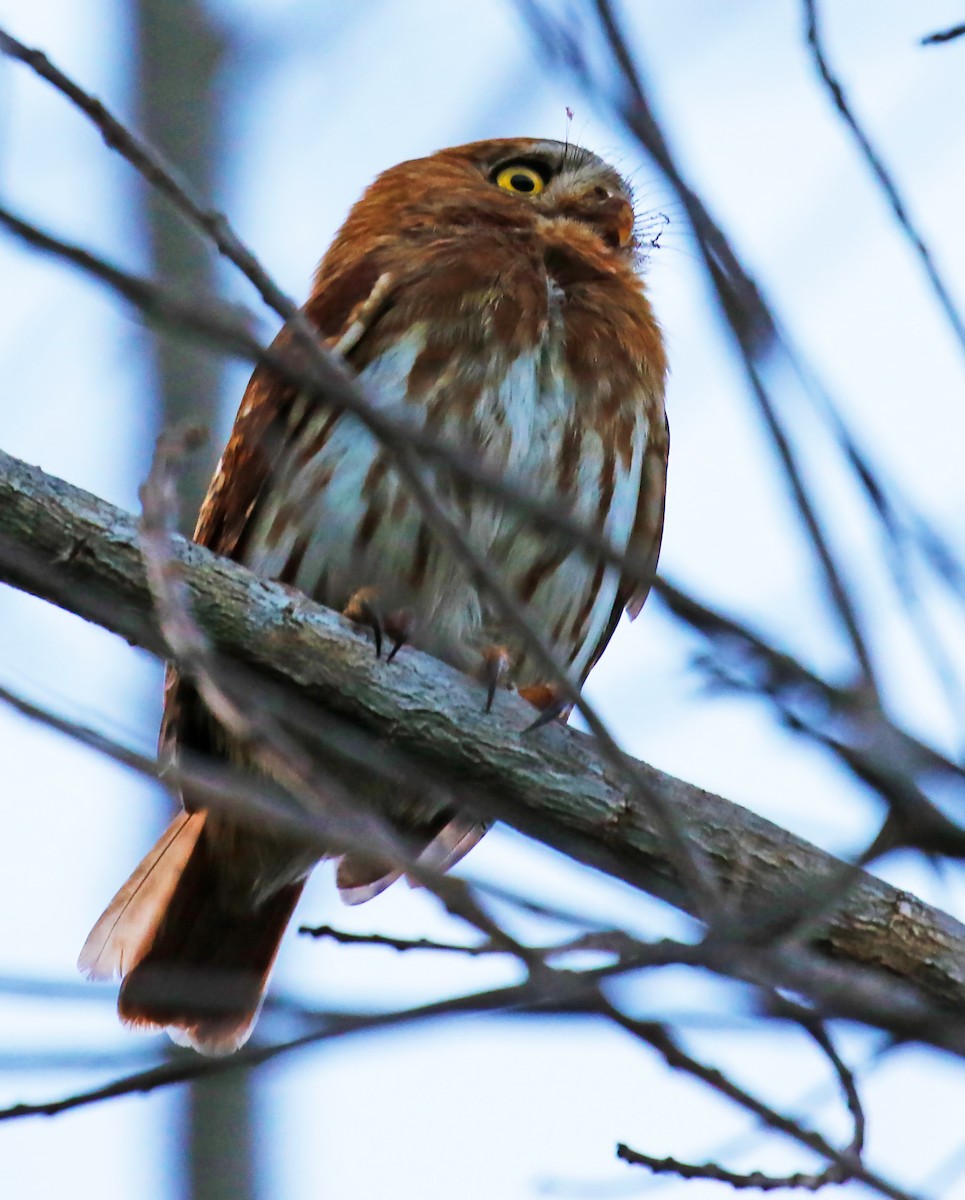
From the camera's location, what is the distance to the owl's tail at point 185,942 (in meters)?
4.40

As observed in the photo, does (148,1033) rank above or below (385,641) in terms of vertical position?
below

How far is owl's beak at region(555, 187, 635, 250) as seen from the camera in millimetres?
4980

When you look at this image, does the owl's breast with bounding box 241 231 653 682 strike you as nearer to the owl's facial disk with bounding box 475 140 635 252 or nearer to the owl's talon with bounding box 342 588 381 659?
the owl's talon with bounding box 342 588 381 659

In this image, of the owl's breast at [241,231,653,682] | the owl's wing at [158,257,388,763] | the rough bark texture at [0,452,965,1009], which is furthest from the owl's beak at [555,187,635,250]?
the rough bark texture at [0,452,965,1009]

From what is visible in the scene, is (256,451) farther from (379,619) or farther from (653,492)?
(653,492)

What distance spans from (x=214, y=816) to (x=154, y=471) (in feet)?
7.52

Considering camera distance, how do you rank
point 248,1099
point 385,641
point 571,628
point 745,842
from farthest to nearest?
point 248,1099 < point 571,628 < point 385,641 < point 745,842

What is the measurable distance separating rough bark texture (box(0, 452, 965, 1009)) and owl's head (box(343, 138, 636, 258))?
156 centimetres

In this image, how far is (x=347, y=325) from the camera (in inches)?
172

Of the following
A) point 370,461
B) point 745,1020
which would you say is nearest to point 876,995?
point 745,1020

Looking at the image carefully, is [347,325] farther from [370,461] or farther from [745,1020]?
[745,1020]

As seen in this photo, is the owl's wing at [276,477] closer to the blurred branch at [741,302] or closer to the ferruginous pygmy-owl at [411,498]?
the ferruginous pygmy-owl at [411,498]

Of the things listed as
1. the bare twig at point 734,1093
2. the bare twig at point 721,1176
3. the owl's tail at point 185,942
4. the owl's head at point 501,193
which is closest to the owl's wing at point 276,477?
the owl's tail at point 185,942

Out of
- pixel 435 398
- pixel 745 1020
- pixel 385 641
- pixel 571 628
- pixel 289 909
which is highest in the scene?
pixel 435 398
